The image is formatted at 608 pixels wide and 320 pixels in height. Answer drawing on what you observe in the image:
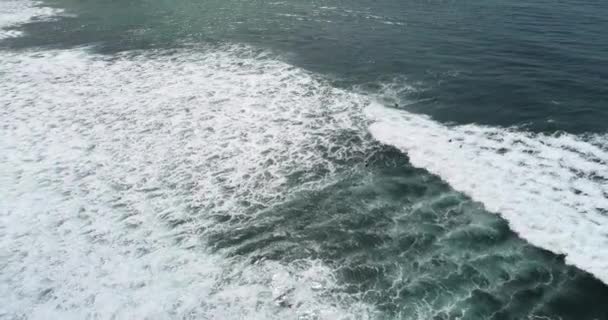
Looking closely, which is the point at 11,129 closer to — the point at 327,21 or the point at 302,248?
the point at 302,248

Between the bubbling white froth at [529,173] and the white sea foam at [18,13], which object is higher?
the white sea foam at [18,13]

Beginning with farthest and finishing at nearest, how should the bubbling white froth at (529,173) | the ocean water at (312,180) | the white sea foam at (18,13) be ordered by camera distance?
the white sea foam at (18,13) < the bubbling white froth at (529,173) < the ocean water at (312,180)

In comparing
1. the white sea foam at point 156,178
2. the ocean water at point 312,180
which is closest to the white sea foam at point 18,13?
the ocean water at point 312,180

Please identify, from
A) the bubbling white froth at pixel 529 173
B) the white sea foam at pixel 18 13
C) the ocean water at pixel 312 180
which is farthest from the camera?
the white sea foam at pixel 18 13

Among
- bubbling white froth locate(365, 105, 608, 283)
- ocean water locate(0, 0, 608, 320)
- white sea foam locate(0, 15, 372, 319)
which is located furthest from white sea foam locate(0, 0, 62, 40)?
bubbling white froth locate(365, 105, 608, 283)

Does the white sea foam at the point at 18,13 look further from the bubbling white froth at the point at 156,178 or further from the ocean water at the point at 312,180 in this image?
the bubbling white froth at the point at 156,178

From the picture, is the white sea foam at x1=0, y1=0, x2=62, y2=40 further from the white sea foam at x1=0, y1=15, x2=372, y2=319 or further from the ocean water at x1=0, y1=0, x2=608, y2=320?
the white sea foam at x1=0, y1=15, x2=372, y2=319

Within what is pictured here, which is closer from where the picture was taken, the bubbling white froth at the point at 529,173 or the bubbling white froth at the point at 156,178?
the bubbling white froth at the point at 156,178
